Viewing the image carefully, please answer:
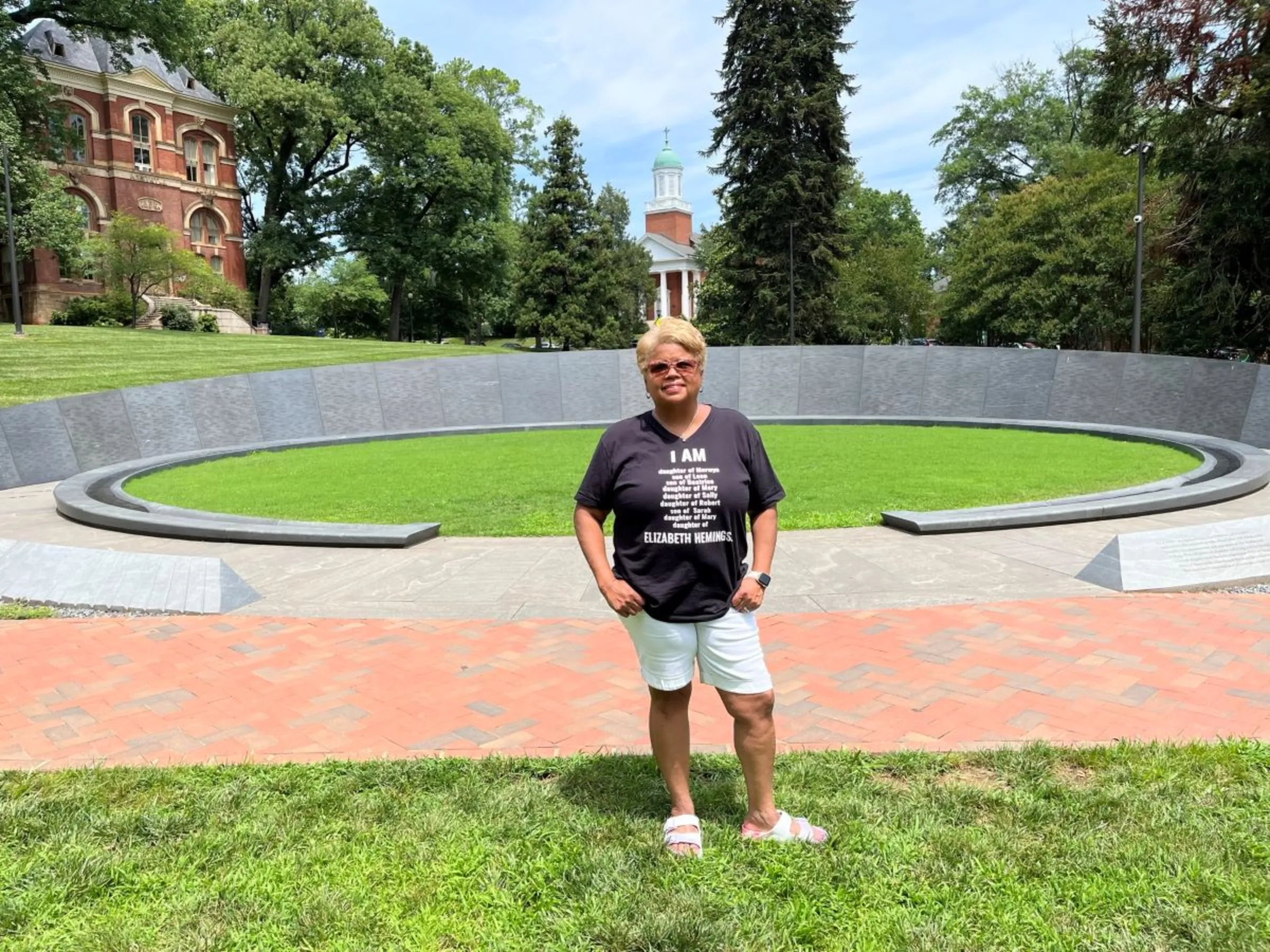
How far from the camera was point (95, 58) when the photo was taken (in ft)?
140

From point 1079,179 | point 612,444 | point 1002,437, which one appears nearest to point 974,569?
point 612,444

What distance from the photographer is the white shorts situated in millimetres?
2607

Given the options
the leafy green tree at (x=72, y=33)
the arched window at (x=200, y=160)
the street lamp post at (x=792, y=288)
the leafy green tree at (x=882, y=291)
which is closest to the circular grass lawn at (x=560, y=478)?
the street lamp post at (x=792, y=288)

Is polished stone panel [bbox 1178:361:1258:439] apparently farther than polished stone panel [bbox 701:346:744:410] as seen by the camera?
No

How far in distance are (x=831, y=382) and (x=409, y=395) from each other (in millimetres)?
8980

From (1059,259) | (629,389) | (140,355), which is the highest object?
(1059,259)

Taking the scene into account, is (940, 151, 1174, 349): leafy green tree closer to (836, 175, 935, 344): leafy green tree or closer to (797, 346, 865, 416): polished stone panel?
(836, 175, 935, 344): leafy green tree

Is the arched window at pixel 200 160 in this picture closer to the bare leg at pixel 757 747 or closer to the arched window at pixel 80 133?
the arched window at pixel 80 133

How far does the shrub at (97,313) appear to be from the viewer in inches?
1319

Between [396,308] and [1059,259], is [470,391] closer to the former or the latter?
[1059,259]

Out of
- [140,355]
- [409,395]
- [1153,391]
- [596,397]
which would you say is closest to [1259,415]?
[1153,391]

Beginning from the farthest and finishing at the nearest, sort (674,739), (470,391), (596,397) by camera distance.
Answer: (596,397), (470,391), (674,739)

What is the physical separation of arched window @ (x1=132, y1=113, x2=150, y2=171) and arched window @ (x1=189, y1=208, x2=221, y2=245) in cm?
318

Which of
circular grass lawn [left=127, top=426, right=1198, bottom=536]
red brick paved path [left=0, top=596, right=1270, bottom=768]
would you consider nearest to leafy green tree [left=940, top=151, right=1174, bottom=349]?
circular grass lawn [left=127, top=426, right=1198, bottom=536]
